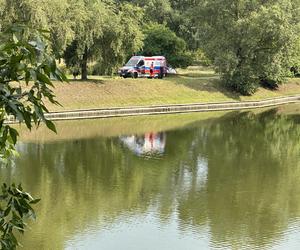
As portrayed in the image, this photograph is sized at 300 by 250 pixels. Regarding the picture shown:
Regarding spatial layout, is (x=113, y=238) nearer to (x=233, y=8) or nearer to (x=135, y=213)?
(x=135, y=213)

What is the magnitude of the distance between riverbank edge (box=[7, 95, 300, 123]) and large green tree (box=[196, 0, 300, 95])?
2.06 m

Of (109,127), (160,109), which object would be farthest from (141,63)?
(109,127)

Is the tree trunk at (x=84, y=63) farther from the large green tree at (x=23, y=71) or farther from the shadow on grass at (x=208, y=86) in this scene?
the large green tree at (x=23, y=71)

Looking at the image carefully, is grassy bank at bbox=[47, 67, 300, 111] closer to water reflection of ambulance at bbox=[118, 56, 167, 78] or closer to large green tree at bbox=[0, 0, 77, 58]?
water reflection of ambulance at bbox=[118, 56, 167, 78]

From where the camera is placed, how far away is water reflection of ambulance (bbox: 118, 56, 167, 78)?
4584 centimetres

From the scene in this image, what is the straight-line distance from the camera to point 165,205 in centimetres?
1645

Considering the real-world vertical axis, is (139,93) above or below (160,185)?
above

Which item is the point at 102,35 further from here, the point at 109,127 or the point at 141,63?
the point at 109,127

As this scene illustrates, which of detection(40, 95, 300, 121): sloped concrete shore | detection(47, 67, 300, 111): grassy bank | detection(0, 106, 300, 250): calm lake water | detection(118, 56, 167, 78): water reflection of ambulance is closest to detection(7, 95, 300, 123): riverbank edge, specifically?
detection(40, 95, 300, 121): sloped concrete shore

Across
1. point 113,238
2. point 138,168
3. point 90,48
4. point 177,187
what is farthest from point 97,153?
point 90,48

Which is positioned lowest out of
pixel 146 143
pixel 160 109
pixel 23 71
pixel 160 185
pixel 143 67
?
pixel 160 185

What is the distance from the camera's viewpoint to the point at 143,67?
46656mm

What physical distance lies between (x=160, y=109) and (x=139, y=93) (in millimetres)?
2745

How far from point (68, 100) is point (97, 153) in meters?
12.5
